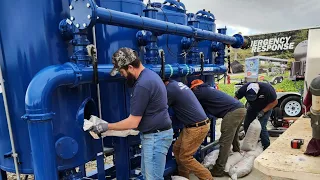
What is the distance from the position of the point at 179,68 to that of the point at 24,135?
6.86ft

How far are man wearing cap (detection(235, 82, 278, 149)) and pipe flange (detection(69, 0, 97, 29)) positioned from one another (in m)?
3.51

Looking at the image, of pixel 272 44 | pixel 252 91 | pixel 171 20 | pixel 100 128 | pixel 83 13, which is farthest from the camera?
pixel 272 44

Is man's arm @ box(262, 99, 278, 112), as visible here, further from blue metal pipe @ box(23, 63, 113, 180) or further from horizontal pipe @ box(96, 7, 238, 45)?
blue metal pipe @ box(23, 63, 113, 180)

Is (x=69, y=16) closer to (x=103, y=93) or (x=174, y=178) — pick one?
(x=103, y=93)

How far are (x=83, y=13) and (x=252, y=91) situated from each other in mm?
3556

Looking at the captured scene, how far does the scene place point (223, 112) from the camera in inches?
168

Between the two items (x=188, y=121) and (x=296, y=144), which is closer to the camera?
(x=296, y=144)

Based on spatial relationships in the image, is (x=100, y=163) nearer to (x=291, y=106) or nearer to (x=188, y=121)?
(x=188, y=121)

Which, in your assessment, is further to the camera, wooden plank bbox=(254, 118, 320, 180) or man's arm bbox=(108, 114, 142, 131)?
man's arm bbox=(108, 114, 142, 131)

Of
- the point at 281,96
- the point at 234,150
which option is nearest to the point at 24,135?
the point at 234,150

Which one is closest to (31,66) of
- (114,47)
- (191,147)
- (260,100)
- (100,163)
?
(114,47)

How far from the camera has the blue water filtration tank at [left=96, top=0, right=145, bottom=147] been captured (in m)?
2.89

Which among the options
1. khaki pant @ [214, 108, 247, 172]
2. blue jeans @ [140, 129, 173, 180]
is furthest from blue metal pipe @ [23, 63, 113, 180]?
khaki pant @ [214, 108, 247, 172]

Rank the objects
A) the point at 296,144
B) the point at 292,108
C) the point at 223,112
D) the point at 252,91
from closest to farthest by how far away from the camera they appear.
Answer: the point at 296,144 < the point at 223,112 < the point at 252,91 < the point at 292,108
